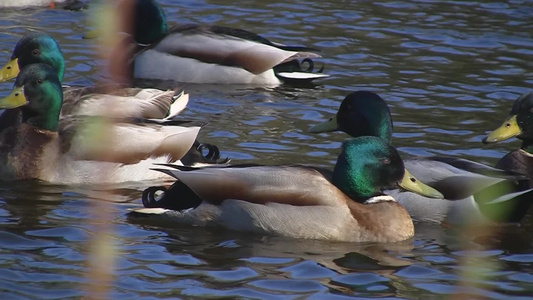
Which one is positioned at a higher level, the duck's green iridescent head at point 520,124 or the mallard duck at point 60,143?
A: the duck's green iridescent head at point 520,124

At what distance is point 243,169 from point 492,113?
4.30m

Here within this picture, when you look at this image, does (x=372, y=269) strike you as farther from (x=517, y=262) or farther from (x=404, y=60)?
(x=404, y=60)

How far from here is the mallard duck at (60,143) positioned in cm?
828

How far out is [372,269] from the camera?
6383 millimetres

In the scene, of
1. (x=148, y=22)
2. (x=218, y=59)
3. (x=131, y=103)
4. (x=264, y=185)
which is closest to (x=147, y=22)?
(x=148, y=22)

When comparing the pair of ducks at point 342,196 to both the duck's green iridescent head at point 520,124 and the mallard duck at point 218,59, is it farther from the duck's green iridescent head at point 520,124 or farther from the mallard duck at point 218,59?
the mallard duck at point 218,59

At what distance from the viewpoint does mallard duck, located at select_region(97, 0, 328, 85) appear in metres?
12.0

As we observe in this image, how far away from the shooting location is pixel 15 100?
8406 millimetres

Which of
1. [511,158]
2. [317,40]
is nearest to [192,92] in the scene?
[317,40]

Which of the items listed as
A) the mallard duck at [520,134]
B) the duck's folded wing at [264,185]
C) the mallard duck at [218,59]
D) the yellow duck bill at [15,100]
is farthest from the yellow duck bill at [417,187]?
the mallard duck at [218,59]

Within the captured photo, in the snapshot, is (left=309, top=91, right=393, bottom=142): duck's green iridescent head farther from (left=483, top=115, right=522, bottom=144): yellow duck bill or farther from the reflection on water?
(left=483, top=115, right=522, bottom=144): yellow duck bill

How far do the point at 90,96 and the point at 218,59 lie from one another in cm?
311

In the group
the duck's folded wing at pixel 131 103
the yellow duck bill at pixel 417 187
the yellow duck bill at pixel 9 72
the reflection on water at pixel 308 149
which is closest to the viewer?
the reflection on water at pixel 308 149

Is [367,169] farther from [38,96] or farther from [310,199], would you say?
[38,96]
